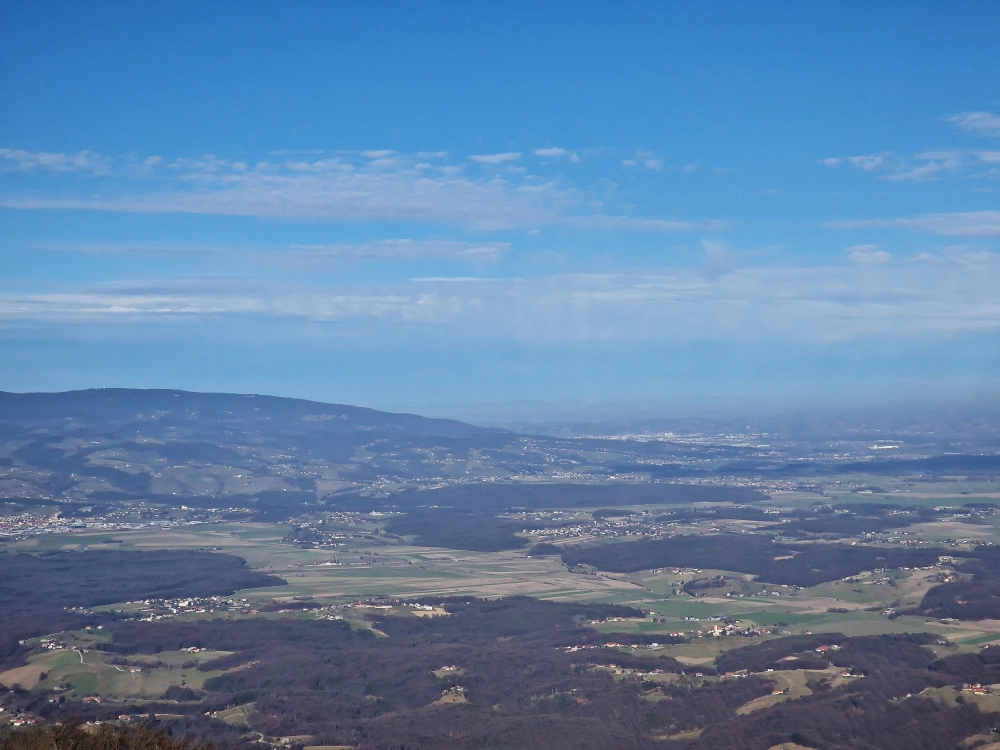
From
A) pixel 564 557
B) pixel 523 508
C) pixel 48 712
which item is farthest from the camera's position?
pixel 523 508

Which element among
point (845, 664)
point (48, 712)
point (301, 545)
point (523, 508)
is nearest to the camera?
point (48, 712)

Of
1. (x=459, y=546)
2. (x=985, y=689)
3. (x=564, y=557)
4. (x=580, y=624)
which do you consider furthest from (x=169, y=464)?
(x=985, y=689)

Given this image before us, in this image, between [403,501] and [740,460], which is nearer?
[403,501]

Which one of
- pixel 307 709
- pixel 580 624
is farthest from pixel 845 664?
pixel 307 709

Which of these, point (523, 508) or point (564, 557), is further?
point (523, 508)

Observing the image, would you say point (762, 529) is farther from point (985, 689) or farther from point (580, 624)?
point (985, 689)

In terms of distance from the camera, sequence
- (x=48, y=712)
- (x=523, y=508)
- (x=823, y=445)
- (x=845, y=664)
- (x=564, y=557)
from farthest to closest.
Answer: (x=823, y=445), (x=523, y=508), (x=564, y=557), (x=845, y=664), (x=48, y=712)

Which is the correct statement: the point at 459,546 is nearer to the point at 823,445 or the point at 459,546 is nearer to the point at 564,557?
the point at 564,557

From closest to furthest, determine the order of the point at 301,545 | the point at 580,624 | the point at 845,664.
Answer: the point at 845,664
the point at 580,624
the point at 301,545

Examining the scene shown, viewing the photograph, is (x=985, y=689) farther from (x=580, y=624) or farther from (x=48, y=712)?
(x=48, y=712)
